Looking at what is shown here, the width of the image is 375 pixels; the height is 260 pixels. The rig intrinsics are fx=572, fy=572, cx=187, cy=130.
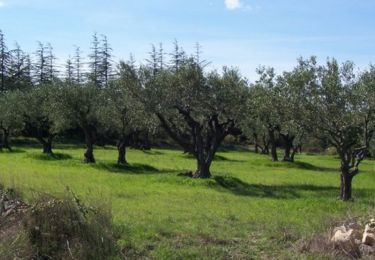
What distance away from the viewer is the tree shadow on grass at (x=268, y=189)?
920 inches

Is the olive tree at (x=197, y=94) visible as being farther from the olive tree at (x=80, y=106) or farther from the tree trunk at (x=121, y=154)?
the olive tree at (x=80, y=106)

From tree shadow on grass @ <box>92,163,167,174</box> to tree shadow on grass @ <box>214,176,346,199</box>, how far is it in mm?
7144

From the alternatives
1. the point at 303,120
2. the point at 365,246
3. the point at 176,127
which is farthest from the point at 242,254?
the point at 176,127

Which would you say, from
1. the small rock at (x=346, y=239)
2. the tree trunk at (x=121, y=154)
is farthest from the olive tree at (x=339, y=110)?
the tree trunk at (x=121, y=154)

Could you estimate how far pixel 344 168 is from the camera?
2152 cm

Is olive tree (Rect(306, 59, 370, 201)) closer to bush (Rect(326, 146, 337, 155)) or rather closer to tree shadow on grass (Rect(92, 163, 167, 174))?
tree shadow on grass (Rect(92, 163, 167, 174))

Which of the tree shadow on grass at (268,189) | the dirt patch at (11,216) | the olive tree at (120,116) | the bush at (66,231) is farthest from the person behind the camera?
the olive tree at (120,116)

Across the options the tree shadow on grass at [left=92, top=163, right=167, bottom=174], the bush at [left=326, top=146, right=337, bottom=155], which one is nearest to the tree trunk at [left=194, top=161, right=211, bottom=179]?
the tree shadow on grass at [left=92, top=163, right=167, bottom=174]

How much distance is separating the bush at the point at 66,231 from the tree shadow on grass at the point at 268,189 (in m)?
13.5

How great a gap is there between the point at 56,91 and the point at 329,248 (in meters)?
30.6

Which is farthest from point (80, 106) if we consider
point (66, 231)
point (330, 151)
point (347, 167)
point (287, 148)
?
point (330, 151)

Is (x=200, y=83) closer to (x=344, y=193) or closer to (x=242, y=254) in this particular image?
(x=344, y=193)

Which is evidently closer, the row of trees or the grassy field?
the grassy field

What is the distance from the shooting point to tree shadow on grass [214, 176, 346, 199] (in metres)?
23.4
